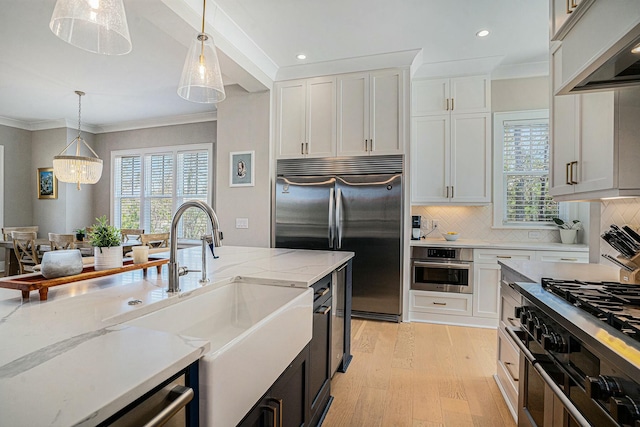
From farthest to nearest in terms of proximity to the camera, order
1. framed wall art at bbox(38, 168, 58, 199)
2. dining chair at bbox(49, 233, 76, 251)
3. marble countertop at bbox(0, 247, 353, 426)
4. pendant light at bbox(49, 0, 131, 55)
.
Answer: framed wall art at bbox(38, 168, 58, 199), dining chair at bbox(49, 233, 76, 251), pendant light at bbox(49, 0, 131, 55), marble countertop at bbox(0, 247, 353, 426)

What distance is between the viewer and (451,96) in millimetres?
3738

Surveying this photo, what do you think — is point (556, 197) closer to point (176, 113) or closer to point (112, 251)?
point (112, 251)

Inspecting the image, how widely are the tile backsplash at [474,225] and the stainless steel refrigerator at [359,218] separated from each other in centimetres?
89

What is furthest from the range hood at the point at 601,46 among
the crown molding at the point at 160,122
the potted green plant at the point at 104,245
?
the crown molding at the point at 160,122

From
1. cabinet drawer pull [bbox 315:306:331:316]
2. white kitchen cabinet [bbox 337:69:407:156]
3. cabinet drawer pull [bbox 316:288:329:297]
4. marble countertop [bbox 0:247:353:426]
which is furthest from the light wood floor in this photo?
white kitchen cabinet [bbox 337:69:407:156]

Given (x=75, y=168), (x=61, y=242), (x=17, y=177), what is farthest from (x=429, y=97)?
(x=17, y=177)

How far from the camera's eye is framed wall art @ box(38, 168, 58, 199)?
18.9ft

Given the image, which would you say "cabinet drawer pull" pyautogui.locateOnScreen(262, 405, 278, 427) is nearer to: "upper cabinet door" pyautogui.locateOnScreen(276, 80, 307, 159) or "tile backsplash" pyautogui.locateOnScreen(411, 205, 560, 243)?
"upper cabinet door" pyautogui.locateOnScreen(276, 80, 307, 159)

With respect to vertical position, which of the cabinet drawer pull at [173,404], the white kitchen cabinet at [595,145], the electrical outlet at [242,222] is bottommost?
the cabinet drawer pull at [173,404]

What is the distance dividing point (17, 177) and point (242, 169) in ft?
16.3

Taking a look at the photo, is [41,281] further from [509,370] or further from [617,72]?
[509,370]

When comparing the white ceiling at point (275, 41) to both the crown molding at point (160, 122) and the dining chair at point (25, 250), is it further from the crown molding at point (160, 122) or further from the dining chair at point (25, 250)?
the dining chair at point (25, 250)

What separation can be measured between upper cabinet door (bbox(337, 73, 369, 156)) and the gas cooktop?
2.46m

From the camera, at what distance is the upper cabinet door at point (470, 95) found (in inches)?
143
